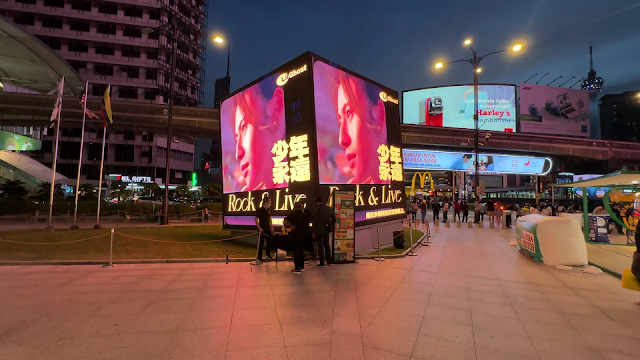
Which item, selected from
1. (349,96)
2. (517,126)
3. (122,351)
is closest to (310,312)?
(122,351)

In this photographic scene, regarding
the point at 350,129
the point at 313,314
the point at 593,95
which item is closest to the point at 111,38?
the point at 350,129

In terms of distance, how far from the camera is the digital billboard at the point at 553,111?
42.5m

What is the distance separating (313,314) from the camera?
554 centimetres

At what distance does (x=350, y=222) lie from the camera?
10156 mm

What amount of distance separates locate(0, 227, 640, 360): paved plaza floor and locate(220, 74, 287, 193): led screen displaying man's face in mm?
5031

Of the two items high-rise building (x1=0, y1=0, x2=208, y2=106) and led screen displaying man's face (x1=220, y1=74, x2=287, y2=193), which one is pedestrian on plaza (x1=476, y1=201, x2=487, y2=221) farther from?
high-rise building (x1=0, y1=0, x2=208, y2=106)

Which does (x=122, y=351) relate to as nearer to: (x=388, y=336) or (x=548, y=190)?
(x=388, y=336)

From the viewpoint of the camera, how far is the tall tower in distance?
2111 inches

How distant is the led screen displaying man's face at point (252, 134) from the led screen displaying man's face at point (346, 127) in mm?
1646

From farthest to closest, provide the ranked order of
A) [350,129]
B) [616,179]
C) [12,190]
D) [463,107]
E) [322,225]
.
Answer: [463,107]
[12,190]
[350,129]
[616,179]
[322,225]

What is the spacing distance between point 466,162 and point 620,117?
177 meters

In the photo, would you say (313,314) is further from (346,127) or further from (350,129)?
(350,129)

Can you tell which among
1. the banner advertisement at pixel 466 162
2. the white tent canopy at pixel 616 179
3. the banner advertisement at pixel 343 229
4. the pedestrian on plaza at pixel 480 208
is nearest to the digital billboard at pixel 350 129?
the banner advertisement at pixel 343 229

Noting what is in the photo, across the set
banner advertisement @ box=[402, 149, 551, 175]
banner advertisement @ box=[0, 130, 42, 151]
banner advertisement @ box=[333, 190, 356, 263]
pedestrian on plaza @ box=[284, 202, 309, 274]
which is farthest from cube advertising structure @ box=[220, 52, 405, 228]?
banner advertisement @ box=[0, 130, 42, 151]
